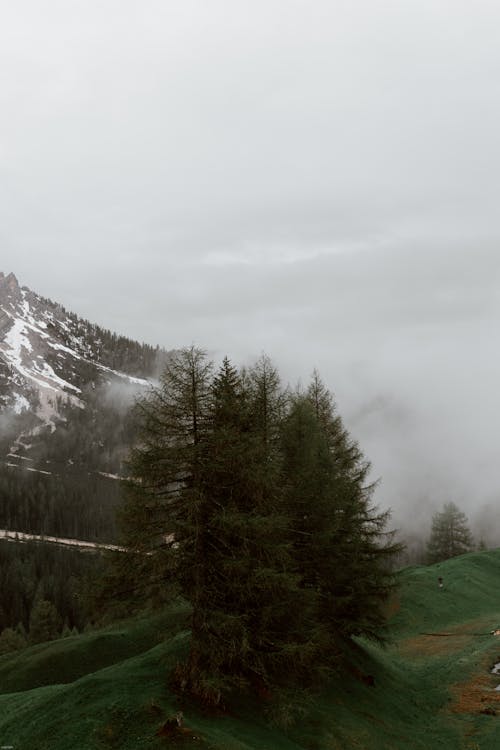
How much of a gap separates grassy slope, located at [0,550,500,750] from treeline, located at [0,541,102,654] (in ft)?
238

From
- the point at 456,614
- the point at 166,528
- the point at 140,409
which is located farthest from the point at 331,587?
the point at 456,614

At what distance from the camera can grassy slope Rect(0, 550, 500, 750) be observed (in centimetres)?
1839

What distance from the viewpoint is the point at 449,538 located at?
90.7 meters

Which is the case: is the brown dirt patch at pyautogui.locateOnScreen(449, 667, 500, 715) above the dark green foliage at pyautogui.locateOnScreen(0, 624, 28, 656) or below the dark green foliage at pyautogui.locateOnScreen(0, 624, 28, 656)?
above

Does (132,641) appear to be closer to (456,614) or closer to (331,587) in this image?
(331,587)

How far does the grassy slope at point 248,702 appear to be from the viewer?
18391mm

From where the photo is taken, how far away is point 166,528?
66.5ft

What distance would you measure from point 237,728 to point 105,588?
698 cm

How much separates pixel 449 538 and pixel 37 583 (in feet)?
418

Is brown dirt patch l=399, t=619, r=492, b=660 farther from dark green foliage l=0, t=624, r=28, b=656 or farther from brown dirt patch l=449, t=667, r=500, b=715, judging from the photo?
dark green foliage l=0, t=624, r=28, b=656

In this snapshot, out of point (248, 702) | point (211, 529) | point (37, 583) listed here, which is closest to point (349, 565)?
point (248, 702)

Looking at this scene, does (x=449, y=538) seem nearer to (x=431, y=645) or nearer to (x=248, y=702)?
(x=431, y=645)

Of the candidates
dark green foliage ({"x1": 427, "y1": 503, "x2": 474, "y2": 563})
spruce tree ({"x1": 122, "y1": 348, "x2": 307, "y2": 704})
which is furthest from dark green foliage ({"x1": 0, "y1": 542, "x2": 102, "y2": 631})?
spruce tree ({"x1": 122, "y1": 348, "x2": 307, "y2": 704})

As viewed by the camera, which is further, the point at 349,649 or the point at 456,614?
the point at 456,614
